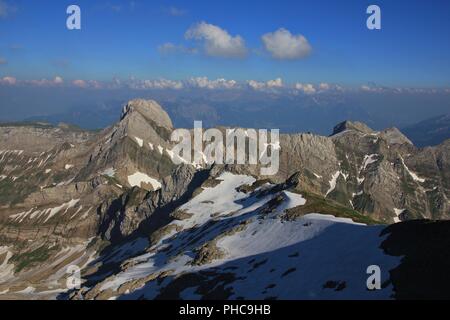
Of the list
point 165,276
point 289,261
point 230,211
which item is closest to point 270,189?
point 230,211
